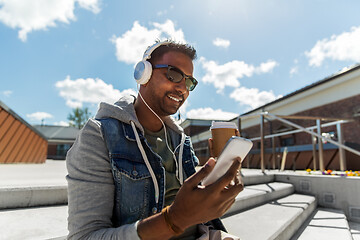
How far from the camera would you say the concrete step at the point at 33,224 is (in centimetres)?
137

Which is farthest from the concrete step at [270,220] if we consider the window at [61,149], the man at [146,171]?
the window at [61,149]

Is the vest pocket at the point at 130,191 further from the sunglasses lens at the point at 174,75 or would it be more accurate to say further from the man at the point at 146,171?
the sunglasses lens at the point at 174,75

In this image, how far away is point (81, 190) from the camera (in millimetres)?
860

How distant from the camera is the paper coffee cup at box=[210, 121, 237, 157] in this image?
0.88 m

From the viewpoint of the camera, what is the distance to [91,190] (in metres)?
0.87

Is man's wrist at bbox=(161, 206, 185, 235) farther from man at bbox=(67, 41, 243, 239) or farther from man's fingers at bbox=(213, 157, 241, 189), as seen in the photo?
man's fingers at bbox=(213, 157, 241, 189)

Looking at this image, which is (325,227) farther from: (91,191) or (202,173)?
(91,191)

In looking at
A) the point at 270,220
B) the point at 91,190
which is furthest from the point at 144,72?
the point at 270,220

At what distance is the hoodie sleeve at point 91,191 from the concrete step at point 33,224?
2.53ft

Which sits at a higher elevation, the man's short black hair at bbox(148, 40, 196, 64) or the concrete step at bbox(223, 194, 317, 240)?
the man's short black hair at bbox(148, 40, 196, 64)

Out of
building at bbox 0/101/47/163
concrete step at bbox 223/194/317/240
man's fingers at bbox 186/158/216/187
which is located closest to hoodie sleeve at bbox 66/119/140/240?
man's fingers at bbox 186/158/216/187

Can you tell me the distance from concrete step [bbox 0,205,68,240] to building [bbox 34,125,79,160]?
29.4 meters

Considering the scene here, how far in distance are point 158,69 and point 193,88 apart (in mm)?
313

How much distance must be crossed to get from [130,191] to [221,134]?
499 mm
